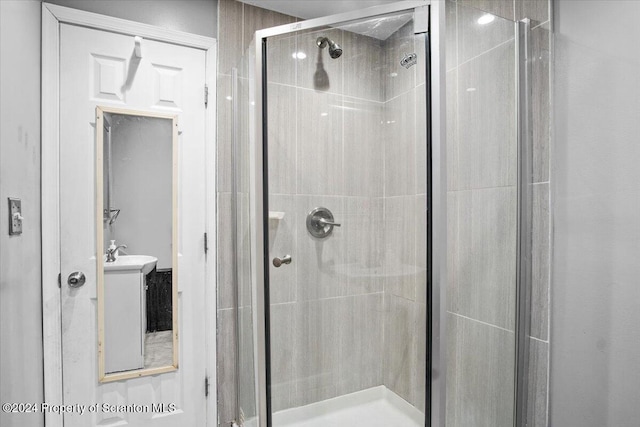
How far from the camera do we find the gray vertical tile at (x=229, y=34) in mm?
1810

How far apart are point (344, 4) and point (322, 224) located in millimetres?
1370

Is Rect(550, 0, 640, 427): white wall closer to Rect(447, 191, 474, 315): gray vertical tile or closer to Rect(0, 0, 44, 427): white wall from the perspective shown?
Rect(447, 191, 474, 315): gray vertical tile

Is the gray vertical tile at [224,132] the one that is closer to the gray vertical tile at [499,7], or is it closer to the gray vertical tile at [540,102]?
the gray vertical tile at [499,7]

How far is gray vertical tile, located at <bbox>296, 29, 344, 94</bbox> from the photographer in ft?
4.00

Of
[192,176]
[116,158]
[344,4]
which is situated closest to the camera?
[116,158]

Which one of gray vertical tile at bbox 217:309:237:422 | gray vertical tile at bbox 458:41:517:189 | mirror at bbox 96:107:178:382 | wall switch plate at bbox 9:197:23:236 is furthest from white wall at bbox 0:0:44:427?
gray vertical tile at bbox 458:41:517:189

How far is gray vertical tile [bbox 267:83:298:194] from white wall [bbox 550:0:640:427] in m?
1.00

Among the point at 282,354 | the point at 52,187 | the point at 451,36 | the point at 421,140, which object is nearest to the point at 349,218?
the point at 421,140

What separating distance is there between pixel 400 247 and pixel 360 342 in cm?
39

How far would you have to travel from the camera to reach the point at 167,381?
171 cm

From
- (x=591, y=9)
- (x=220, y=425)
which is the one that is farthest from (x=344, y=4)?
(x=220, y=425)

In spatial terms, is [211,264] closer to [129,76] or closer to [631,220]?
[129,76]

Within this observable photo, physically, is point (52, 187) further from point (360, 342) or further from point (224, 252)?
point (360, 342)

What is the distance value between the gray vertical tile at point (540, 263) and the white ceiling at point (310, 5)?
4.52 ft
